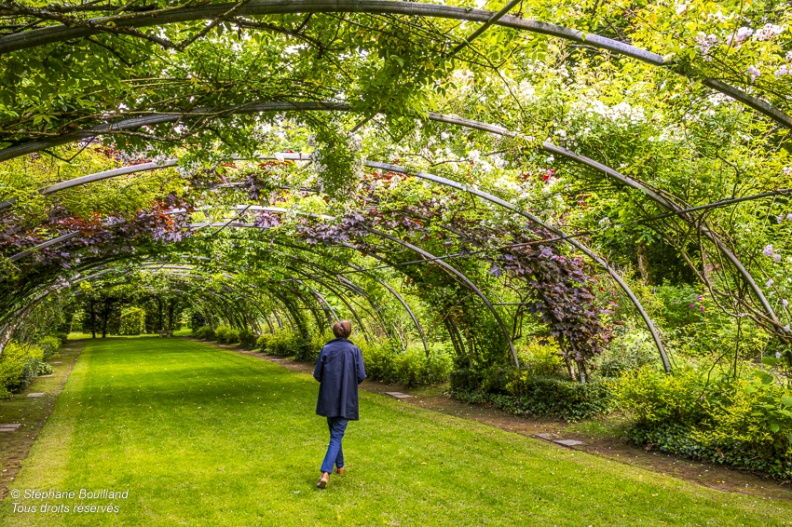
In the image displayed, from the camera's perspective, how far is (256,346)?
2353 centimetres

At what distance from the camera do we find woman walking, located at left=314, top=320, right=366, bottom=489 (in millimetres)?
4910

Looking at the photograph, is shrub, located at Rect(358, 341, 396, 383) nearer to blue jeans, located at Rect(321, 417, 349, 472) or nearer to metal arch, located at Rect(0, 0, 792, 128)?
blue jeans, located at Rect(321, 417, 349, 472)

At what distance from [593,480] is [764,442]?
1.76 meters

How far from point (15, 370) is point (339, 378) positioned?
29.4 feet

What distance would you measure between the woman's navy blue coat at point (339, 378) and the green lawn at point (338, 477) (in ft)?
2.40

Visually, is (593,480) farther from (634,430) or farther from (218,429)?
(218,429)

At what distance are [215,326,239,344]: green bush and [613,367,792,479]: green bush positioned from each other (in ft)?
75.9

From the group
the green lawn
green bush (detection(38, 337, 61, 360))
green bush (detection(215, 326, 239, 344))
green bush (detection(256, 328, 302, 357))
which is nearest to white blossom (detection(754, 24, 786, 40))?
the green lawn

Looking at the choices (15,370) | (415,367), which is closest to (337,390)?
(415,367)

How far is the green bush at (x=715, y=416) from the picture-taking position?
16.3 feet

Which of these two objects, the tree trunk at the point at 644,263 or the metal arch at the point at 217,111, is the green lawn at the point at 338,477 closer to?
the metal arch at the point at 217,111

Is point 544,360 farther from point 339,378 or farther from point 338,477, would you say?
point 339,378

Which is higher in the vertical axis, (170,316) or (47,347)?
(170,316)

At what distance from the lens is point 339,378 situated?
4.99m
